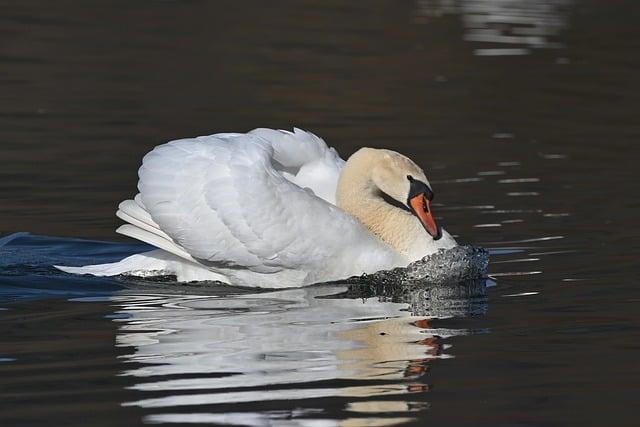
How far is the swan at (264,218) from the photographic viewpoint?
9578 mm

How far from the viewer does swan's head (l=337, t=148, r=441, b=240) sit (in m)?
9.85

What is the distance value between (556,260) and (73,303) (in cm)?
319

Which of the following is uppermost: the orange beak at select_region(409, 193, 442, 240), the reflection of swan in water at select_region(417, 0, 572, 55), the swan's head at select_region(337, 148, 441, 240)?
the swan's head at select_region(337, 148, 441, 240)

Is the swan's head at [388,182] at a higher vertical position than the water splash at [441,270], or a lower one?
higher

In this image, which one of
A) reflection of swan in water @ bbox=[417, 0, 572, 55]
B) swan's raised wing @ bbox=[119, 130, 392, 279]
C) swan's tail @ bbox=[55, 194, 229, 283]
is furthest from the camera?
reflection of swan in water @ bbox=[417, 0, 572, 55]

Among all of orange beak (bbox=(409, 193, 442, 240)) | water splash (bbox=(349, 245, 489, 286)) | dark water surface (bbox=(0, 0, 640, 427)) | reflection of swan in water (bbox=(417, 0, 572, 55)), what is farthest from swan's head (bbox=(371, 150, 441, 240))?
reflection of swan in water (bbox=(417, 0, 572, 55))

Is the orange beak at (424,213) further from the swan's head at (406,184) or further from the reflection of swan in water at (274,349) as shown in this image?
the reflection of swan in water at (274,349)

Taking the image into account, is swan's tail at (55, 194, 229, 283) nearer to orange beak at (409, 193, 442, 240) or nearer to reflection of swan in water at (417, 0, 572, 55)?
orange beak at (409, 193, 442, 240)

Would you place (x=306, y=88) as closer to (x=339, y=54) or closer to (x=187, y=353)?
(x=339, y=54)

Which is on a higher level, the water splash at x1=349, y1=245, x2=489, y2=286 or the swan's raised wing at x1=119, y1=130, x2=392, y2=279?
the swan's raised wing at x1=119, y1=130, x2=392, y2=279

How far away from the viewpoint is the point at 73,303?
9.28 m

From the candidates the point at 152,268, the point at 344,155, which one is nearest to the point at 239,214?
the point at 152,268

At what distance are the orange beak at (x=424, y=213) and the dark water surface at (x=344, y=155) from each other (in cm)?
39

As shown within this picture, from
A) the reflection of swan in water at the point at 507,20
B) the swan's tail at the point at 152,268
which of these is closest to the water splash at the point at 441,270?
the swan's tail at the point at 152,268
